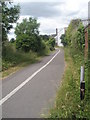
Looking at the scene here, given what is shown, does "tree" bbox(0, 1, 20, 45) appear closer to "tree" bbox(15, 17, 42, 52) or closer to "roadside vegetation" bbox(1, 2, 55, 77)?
"roadside vegetation" bbox(1, 2, 55, 77)

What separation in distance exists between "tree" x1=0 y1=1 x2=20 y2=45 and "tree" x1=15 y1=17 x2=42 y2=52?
1521 centimetres

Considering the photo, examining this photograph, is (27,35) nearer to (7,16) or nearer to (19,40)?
(19,40)

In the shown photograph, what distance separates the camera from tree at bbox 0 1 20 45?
26805 mm

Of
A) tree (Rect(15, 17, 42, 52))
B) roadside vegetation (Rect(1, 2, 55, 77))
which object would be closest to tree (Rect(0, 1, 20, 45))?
roadside vegetation (Rect(1, 2, 55, 77))

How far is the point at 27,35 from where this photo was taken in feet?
147

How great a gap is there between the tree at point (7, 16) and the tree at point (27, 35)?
15.2 metres

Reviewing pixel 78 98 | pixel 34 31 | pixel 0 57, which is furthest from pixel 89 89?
pixel 34 31

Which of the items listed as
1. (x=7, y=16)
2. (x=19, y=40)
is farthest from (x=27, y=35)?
(x=7, y=16)

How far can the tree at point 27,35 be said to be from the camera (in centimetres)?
4366

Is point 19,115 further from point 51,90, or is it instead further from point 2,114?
point 51,90

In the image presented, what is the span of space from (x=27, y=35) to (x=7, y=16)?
699 inches

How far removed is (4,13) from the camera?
27.3m

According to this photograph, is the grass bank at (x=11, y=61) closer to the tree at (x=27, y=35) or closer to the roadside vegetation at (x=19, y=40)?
the roadside vegetation at (x=19, y=40)

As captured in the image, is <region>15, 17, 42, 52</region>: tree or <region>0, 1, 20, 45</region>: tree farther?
<region>15, 17, 42, 52</region>: tree
